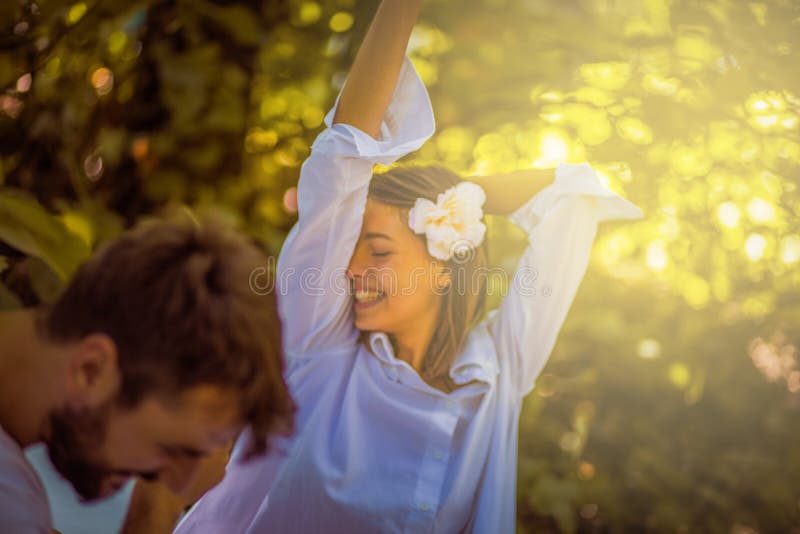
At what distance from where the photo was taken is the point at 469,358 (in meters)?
1.03

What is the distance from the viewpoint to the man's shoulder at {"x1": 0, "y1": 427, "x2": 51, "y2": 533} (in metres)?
0.74

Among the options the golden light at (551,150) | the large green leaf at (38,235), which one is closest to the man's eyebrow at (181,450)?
the large green leaf at (38,235)

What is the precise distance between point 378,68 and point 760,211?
60 cm

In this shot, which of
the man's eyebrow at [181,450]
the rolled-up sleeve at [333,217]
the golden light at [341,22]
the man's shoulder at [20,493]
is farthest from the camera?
the golden light at [341,22]

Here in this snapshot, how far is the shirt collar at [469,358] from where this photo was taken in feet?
3.35

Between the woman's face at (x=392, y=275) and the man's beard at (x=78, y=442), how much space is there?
0.36 m

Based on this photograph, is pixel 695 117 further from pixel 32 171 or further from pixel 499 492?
pixel 32 171

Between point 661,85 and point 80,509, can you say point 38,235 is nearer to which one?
point 80,509

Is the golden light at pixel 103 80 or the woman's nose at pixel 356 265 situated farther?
the golden light at pixel 103 80

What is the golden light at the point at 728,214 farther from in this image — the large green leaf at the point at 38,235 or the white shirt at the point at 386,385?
the large green leaf at the point at 38,235

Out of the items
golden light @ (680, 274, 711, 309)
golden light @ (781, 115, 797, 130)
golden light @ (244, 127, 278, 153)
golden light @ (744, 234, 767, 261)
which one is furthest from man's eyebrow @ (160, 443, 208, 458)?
golden light @ (781, 115, 797, 130)

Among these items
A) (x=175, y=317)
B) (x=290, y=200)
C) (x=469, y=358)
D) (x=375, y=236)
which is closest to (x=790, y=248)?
(x=469, y=358)

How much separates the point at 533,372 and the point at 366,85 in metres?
0.47

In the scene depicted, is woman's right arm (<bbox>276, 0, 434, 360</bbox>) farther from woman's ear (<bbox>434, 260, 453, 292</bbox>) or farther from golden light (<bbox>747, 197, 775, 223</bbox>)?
golden light (<bbox>747, 197, 775, 223</bbox>)
